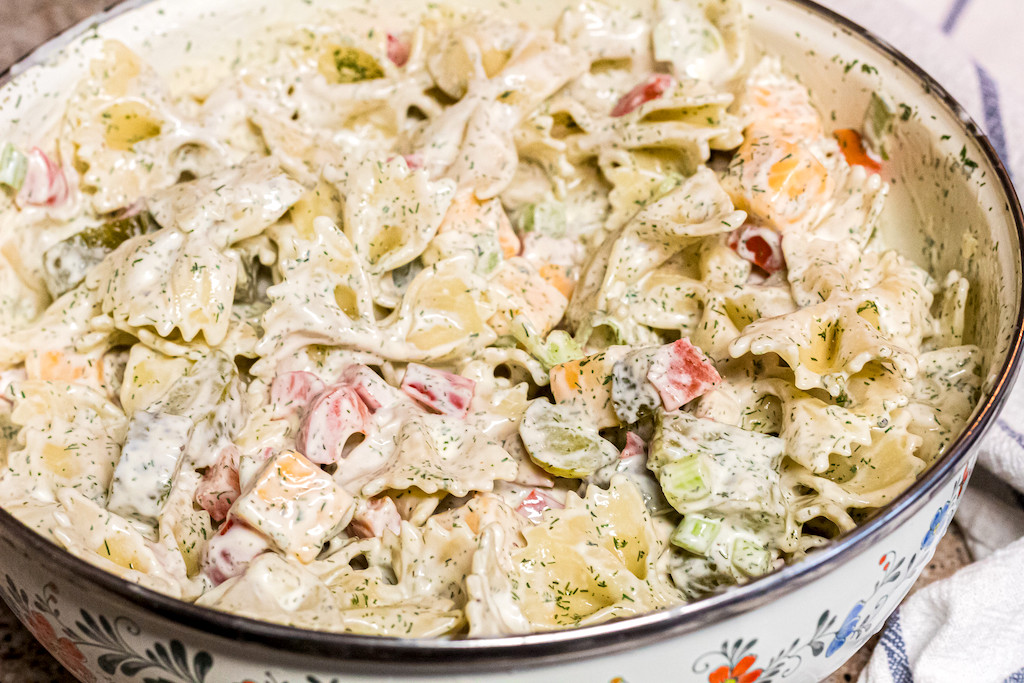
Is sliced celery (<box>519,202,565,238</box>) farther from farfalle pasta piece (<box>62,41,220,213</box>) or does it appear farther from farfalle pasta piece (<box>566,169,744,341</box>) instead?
farfalle pasta piece (<box>62,41,220,213</box>)

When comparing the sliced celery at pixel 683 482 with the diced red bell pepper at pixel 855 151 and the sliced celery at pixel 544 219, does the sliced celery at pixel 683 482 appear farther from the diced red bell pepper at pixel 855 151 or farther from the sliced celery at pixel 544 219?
the diced red bell pepper at pixel 855 151

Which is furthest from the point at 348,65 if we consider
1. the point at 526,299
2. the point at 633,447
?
the point at 633,447

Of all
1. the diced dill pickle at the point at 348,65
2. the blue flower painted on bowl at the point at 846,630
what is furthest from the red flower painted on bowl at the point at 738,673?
the diced dill pickle at the point at 348,65

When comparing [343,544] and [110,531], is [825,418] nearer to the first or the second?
[343,544]

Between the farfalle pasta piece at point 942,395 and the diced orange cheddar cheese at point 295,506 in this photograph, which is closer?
the diced orange cheddar cheese at point 295,506

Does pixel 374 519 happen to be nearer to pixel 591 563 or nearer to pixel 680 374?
pixel 591 563

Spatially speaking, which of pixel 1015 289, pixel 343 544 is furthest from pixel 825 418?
pixel 343 544
